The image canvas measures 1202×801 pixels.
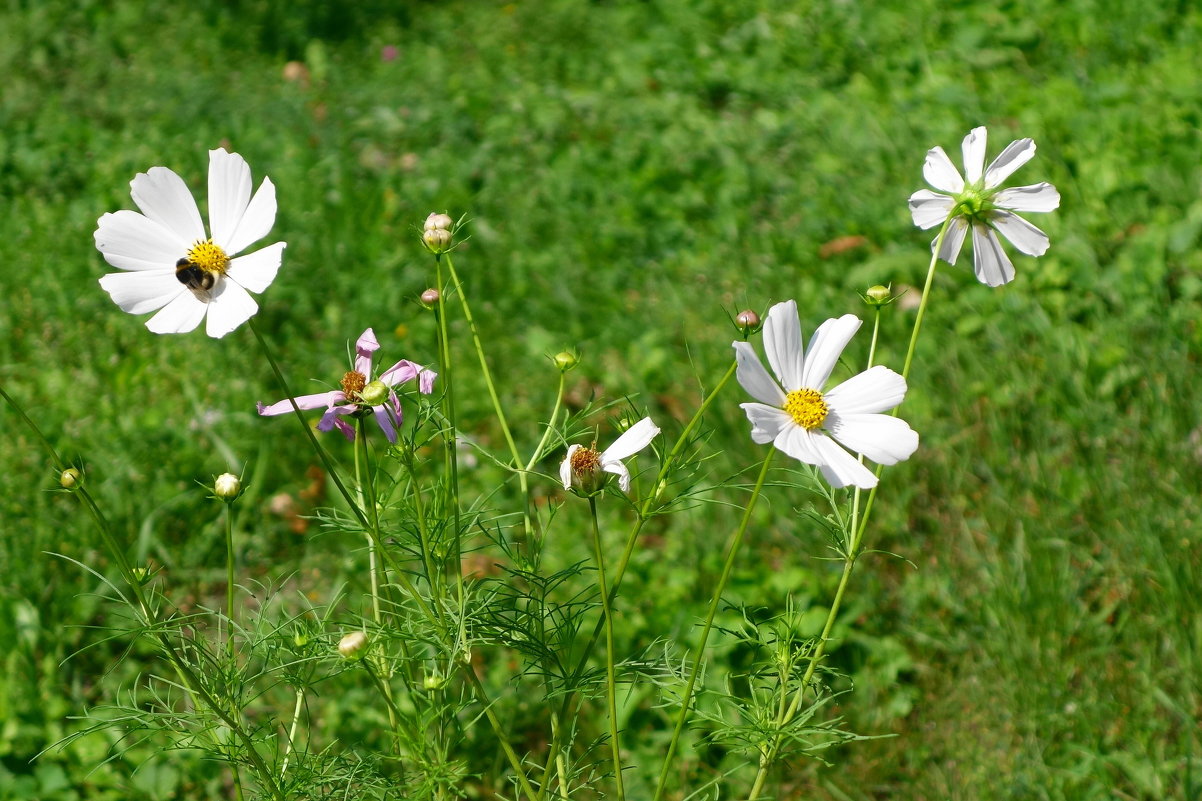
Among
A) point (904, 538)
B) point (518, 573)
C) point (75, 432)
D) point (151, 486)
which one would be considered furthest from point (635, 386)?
point (518, 573)

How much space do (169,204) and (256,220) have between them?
11 centimetres

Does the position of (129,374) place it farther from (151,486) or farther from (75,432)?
(151,486)

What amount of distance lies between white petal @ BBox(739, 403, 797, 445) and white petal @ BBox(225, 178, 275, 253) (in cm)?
41

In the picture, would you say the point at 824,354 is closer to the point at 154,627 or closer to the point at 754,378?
the point at 754,378

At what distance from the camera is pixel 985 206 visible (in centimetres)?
92

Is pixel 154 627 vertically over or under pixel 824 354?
under

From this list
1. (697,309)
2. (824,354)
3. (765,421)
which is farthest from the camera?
(697,309)

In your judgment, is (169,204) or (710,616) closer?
(710,616)

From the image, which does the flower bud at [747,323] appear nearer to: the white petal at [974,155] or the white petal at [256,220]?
the white petal at [974,155]

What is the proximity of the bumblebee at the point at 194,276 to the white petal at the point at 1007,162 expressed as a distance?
0.68 meters

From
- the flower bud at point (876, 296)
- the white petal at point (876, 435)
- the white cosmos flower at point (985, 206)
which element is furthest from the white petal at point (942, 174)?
the white petal at point (876, 435)

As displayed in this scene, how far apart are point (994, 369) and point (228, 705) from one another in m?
1.64

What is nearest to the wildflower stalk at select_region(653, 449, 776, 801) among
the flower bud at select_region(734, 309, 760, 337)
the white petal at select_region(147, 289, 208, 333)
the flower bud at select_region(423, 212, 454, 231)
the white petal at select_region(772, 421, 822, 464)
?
the white petal at select_region(772, 421, 822, 464)

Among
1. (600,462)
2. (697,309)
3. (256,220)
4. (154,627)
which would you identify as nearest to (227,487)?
(154,627)
